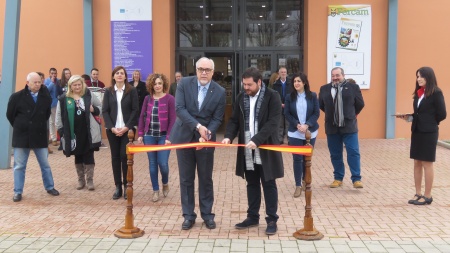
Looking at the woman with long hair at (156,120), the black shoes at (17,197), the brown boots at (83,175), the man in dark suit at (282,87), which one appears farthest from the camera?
the man in dark suit at (282,87)

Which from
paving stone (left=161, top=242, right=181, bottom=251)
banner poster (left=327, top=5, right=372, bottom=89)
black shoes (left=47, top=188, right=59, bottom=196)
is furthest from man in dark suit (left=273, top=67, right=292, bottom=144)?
paving stone (left=161, top=242, right=181, bottom=251)

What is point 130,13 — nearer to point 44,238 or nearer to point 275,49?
point 275,49

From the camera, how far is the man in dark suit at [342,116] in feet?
25.3

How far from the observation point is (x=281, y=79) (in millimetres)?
11883

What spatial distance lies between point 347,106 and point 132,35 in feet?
24.4

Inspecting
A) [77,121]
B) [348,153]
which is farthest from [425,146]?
[77,121]

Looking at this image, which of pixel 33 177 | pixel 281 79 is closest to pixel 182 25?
pixel 281 79

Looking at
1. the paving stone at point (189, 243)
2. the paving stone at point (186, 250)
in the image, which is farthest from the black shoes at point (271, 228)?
the paving stone at point (186, 250)

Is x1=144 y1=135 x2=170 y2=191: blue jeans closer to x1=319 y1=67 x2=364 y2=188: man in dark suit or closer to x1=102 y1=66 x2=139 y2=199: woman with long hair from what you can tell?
x1=102 y1=66 x2=139 y2=199: woman with long hair

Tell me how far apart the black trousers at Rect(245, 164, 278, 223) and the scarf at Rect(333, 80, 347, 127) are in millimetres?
2250

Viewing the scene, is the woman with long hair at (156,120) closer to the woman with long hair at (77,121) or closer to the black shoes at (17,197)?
the woman with long hair at (77,121)

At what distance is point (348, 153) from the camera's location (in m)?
7.84

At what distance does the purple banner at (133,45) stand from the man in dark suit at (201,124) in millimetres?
7792

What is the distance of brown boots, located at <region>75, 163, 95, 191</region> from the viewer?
7.98 meters
